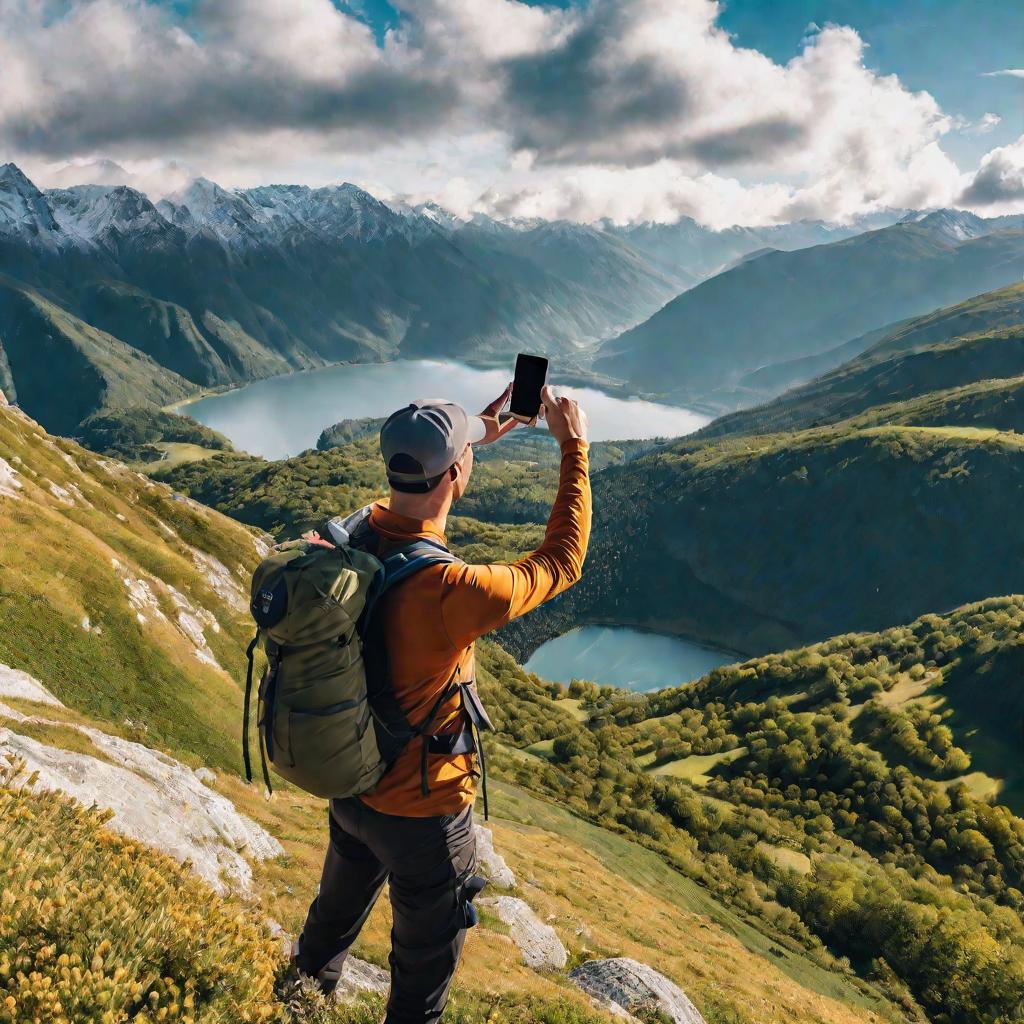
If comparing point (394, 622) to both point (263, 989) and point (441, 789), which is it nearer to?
point (441, 789)

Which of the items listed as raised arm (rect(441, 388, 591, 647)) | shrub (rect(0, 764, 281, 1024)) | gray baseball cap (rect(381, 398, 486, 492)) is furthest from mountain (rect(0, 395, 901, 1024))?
gray baseball cap (rect(381, 398, 486, 492))

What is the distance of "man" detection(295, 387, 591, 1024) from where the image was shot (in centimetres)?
515

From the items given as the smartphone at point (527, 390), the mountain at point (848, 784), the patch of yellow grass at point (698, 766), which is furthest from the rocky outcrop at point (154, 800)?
the patch of yellow grass at point (698, 766)

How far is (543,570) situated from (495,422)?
6.57 ft

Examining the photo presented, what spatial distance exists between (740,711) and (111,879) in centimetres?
17046

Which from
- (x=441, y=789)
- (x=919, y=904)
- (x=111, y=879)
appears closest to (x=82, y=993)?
(x=111, y=879)

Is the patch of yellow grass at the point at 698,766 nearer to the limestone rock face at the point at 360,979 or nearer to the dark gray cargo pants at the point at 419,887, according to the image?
the limestone rock face at the point at 360,979

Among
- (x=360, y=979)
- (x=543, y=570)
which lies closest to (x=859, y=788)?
(x=360, y=979)

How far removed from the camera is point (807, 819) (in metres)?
122

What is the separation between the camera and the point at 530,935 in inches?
673

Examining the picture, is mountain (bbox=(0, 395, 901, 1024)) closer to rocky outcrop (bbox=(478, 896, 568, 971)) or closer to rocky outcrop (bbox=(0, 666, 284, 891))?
rocky outcrop (bbox=(0, 666, 284, 891))

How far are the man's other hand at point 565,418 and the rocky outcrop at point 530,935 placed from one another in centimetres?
1316

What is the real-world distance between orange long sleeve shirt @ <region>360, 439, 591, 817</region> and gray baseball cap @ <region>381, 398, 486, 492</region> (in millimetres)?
425

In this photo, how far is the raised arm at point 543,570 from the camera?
5.03 m
